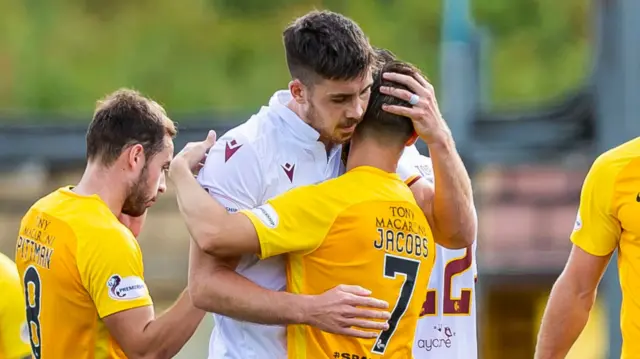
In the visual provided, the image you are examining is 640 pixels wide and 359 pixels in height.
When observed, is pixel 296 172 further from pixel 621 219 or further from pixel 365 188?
pixel 621 219

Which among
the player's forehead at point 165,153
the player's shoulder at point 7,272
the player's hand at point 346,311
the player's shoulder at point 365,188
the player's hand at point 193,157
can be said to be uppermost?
the player's forehead at point 165,153

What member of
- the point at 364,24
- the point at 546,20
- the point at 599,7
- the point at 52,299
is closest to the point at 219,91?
the point at 364,24

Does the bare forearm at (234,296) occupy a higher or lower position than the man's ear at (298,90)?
lower

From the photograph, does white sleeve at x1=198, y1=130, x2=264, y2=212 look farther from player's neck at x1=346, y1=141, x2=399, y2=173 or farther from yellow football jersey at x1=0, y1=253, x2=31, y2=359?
yellow football jersey at x1=0, y1=253, x2=31, y2=359

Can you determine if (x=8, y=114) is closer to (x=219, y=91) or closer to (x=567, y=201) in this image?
(x=219, y=91)

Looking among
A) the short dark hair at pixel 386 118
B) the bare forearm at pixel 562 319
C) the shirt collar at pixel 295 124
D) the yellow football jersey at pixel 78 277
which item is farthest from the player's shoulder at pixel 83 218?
the bare forearm at pixel 562 319

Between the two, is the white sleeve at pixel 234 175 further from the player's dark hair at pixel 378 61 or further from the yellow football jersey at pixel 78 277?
the yellow football jersey at pixel 78 277

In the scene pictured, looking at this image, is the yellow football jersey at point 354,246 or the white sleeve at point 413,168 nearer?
the yellow football jersey at point 354,246

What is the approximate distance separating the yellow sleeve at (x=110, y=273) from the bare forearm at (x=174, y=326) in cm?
11

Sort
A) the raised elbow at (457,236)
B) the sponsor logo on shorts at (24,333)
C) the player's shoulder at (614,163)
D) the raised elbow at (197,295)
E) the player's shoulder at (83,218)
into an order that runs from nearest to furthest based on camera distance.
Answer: the raised elbow at (197,295), the raised elbow at (457,236), the player's shoulder at (614,163), the player's shoulder at (83,218), the sponsor logo on shorts at (24,333)

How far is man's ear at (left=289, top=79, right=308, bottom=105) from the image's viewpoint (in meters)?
3.86

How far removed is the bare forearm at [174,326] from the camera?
4.19m

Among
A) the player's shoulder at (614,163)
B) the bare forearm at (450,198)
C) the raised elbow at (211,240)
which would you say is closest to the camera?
the raised elbow at (211,240)

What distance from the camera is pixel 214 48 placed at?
2417 cm
